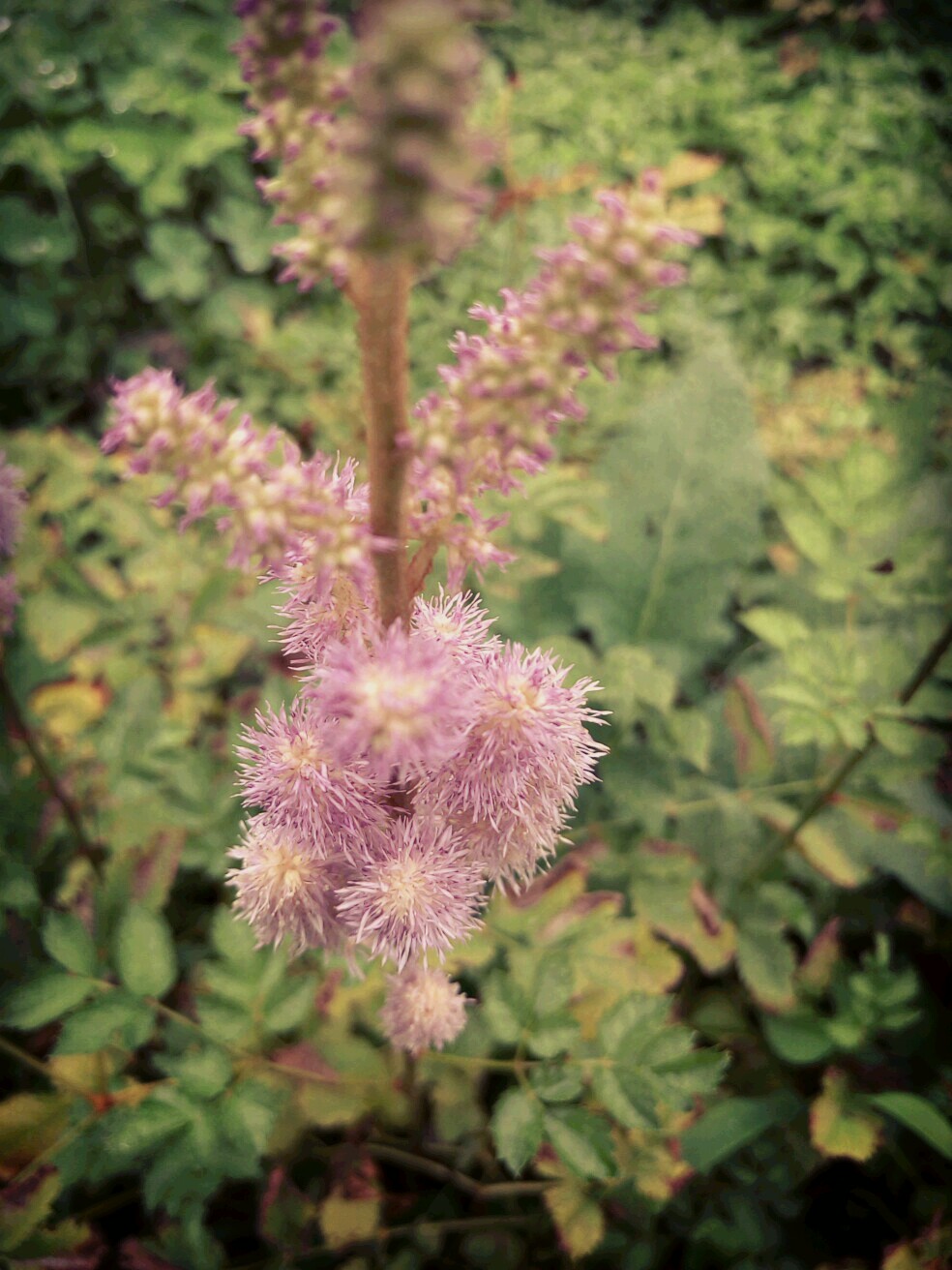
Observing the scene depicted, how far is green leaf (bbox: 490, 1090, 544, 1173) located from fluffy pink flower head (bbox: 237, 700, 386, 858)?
1.33 feet

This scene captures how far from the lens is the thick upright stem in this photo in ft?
1.84

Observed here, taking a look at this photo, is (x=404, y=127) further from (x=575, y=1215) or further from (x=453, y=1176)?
(x=453, y=1176)

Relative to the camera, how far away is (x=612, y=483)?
6.72 feet

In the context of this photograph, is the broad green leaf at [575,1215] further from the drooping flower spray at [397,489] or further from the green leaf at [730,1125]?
the drooping flower spray at [397,489]

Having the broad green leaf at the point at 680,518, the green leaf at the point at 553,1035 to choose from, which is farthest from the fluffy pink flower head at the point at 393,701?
the broad green leaf at the point at 680,518

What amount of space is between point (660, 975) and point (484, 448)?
1.07 meters

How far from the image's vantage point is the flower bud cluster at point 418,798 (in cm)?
73

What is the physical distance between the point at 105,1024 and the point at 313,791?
0.50m

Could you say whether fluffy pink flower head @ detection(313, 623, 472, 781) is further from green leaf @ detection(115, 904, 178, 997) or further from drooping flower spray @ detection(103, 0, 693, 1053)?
green leaf @ detection(115, 904, 178, 997)

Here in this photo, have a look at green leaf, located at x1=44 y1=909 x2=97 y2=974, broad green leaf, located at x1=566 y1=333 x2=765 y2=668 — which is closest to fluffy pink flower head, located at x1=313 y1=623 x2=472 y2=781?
green leaf, located at x1=44 y1=909 x2=97 y2=974

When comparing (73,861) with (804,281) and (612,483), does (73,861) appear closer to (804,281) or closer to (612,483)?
(612,483)

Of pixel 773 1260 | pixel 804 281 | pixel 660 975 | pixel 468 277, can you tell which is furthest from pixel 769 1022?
pixel 804 281

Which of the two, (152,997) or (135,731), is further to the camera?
(135,731)

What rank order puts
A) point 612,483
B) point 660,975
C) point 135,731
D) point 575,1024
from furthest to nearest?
point 612,483 → point 135,731 → point 660,975 → point 575,1024
